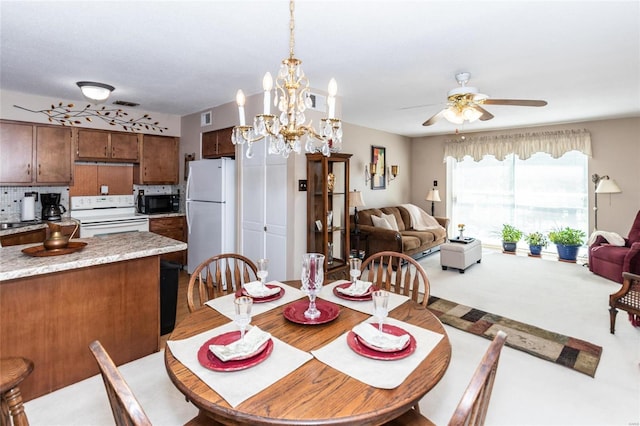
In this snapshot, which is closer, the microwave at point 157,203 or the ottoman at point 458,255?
the microwave at point 157,203

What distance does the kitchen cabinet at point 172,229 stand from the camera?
15.7 feet

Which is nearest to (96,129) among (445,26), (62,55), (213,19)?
(62,55)

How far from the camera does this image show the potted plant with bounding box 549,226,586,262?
5.60m

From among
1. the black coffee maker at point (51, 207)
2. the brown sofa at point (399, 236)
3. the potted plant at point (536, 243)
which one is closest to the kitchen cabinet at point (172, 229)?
the black coffee maker at point (51, 207)

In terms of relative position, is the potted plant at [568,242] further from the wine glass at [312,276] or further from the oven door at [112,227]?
the oven door at [112,227]

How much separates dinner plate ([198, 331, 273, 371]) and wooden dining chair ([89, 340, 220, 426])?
273mm

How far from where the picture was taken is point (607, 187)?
521 cm

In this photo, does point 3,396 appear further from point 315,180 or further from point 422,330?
point 315,180

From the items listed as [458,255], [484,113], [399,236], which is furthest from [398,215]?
[484,113]

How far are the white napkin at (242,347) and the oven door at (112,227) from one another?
3.79m

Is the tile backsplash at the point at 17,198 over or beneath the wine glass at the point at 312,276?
over

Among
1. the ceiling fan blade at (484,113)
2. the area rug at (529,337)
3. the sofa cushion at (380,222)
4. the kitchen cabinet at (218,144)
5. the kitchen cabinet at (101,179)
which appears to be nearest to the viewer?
the area rug at (529,337)

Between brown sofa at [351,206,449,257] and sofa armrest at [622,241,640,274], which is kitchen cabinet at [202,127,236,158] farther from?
sofa armrest at [622,241,640,274]

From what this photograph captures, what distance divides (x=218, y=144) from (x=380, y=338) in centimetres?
383
